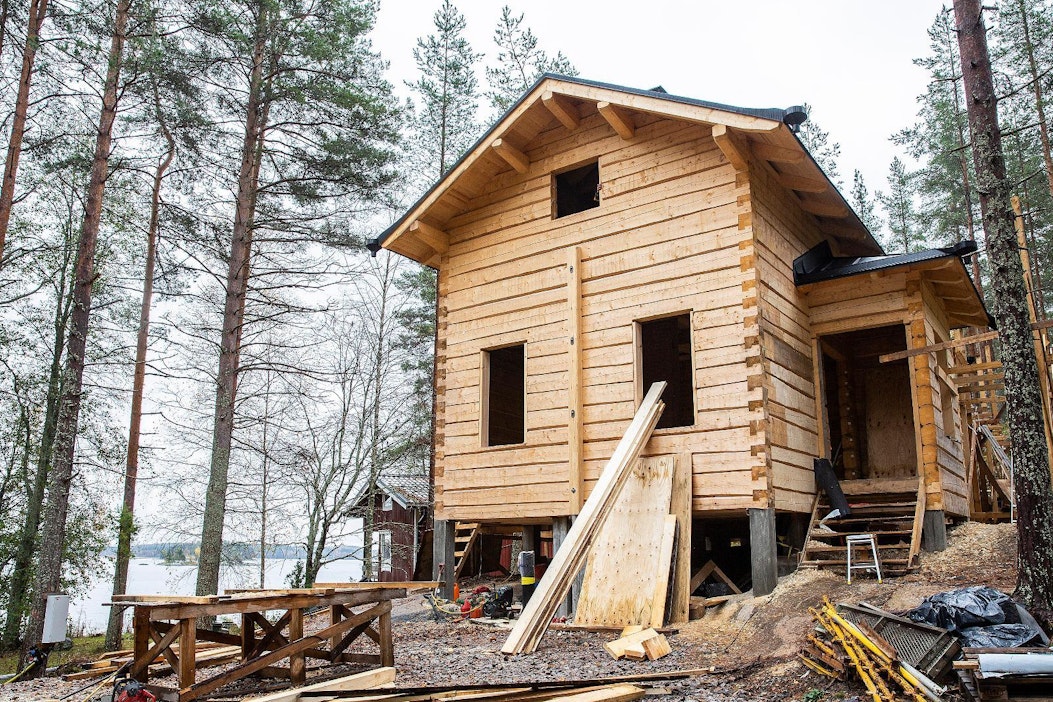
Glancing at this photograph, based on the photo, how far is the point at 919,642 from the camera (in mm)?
6117

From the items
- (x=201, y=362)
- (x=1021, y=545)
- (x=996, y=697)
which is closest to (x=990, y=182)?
(x=1021, y=545)

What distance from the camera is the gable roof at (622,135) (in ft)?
32.7

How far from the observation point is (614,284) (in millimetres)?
11266

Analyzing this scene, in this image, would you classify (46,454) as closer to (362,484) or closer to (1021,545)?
(362,484)

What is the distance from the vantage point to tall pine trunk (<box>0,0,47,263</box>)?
41.3 feet

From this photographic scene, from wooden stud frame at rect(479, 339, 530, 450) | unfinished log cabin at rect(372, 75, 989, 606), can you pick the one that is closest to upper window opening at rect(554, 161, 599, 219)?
unfinished log cabin at rect(372, 75, 989, 606)

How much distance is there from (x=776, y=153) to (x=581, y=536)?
226 inches

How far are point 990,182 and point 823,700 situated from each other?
575cm

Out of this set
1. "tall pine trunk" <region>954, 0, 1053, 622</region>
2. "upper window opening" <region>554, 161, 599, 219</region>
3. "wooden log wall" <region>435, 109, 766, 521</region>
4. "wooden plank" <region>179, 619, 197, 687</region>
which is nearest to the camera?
"wooden plank" <region>179, 619, 197, 687</region>

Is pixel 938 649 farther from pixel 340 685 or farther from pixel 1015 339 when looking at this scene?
pixel 340 685

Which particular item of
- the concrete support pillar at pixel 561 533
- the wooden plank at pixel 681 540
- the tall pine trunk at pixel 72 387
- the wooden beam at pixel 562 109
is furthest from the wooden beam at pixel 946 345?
the tall pine trunk at pixel 72 387

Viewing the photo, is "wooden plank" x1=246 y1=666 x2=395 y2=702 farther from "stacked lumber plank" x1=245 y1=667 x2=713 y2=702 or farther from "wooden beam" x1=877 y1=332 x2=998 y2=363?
"wooden beam" x1=877 y1=332 x2=998 y2=363

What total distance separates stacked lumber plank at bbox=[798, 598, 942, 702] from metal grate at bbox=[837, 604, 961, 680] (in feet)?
0.41

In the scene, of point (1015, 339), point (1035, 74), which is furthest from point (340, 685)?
point (1035, 74)
